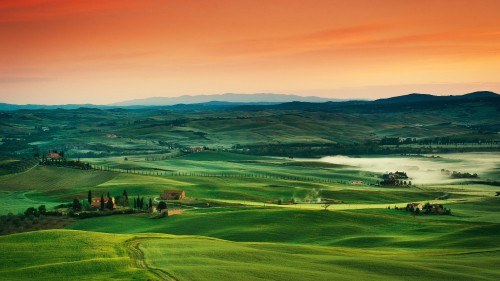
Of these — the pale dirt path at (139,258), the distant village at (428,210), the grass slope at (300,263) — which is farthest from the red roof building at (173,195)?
the grass slope at (300,263)

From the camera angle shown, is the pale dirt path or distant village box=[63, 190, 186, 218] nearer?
the pale dirt path

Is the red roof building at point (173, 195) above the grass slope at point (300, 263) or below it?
below

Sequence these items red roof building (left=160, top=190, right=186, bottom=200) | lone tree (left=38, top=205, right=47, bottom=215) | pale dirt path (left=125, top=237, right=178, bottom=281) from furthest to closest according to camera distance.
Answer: red roof building (left=160, top=190, right=186, bottom=200) → lone tree (left=38, top=205, right=47, bottom=215) → pale dirt path (left=125, top=237, right=178, bottom=281)

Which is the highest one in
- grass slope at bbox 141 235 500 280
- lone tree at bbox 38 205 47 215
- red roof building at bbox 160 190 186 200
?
grass slope at bbox 141 235 500 280

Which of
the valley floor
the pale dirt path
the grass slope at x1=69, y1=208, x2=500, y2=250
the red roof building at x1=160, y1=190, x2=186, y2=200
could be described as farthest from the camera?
the red roof building at x1=160, y1=190, x2=186, y2=200

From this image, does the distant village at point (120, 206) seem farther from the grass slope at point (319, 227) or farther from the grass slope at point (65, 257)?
the grass slope at point (65, 257)

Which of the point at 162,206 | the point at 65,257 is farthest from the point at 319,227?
the point at 65,257

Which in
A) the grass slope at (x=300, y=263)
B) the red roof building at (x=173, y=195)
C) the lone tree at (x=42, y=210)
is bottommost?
the lone tree at (x=42, y=210)

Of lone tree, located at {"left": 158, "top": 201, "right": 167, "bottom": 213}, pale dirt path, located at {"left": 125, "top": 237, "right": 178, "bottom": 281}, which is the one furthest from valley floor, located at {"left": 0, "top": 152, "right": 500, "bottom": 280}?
lone tree, located at {"left": 158, "top": 201, "right": 167, "bottom": 213}

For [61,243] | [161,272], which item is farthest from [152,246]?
[161,272]

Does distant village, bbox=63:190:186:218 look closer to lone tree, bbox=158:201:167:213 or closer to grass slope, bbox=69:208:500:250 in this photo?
lone tree, bbox=158:201:167:213

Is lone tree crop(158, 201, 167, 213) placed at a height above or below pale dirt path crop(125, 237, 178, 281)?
below

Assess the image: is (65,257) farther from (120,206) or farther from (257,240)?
(120,206)
